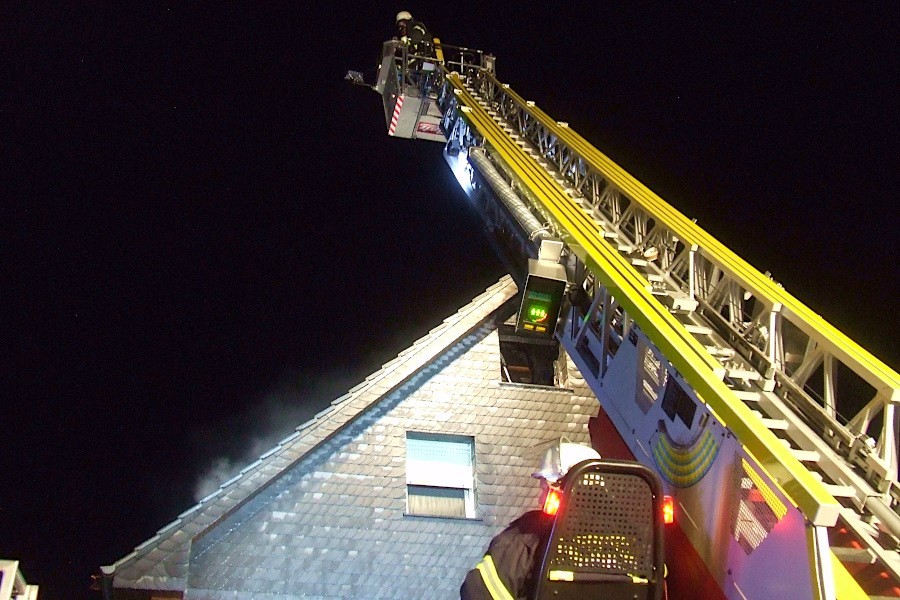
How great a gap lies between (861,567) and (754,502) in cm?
66

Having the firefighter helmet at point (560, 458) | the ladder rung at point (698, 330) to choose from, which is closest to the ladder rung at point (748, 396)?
the ladder rung at point (698, 330)

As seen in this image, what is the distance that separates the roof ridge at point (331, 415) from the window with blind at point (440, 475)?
92 centimetres

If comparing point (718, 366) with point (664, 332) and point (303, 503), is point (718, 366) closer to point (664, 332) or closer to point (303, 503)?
point (664, 332)

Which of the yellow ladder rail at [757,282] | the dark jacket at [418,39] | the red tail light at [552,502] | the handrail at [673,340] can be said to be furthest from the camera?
the dark jacket at [418,39]

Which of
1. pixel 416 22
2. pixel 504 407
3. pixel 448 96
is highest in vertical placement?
pixel 416 22

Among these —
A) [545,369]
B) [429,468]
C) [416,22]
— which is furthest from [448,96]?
[429,468]

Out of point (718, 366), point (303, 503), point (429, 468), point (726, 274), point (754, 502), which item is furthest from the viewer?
point (429, 468)

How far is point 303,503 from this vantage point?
8906mm

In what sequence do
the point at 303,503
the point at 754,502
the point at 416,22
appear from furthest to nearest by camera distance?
the point at 416,22
the point at 303,503
the point at 754,502

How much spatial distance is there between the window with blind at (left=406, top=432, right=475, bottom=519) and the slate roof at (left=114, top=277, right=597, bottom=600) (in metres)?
0.21

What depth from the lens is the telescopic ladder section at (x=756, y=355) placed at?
3840 millimetres

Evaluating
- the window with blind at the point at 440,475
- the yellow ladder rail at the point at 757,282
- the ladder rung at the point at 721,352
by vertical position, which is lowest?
the window with blind at the point at 440,475

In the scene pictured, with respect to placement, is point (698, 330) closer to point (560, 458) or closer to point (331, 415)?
point (560, 458)

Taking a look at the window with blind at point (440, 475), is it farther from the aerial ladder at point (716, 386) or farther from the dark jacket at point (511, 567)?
the dark jacket at point (511, 567)
